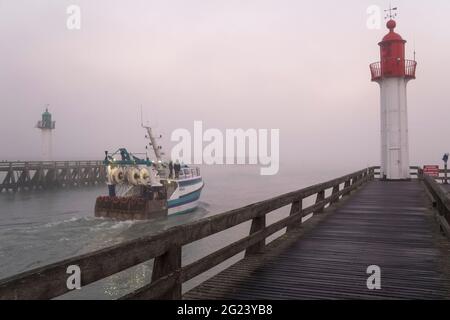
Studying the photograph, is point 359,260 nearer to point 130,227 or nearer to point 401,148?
point 401,148

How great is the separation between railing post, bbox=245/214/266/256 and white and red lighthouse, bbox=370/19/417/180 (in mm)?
22691

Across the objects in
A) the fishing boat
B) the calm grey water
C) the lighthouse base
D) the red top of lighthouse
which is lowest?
the calm grey water

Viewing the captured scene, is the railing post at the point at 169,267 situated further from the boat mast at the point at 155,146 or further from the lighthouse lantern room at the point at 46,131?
the lighthouse lantern room at the point at 46,131

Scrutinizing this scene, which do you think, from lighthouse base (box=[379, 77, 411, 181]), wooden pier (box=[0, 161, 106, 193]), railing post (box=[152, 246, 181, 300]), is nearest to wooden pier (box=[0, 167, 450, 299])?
railing post (box=[152, 246, 181, 300])

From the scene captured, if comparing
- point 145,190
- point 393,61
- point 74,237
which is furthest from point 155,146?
point 393,61

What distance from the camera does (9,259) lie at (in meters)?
21.4

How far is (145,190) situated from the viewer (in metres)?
38.2

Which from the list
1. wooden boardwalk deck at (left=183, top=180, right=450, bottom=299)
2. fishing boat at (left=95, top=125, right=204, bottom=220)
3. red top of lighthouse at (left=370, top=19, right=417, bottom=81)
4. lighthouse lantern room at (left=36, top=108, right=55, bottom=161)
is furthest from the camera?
lighthouse lantern room at (left=36, top=108, right=55, bottom=161)

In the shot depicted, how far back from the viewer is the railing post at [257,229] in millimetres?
7137

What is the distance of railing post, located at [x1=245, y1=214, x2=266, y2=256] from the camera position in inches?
281

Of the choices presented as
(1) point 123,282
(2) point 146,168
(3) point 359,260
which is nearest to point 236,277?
(3) point 359,260

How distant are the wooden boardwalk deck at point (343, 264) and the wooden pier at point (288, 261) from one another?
0.05 ft

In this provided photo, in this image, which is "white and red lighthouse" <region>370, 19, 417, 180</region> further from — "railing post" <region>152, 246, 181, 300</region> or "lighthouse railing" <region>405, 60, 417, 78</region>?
"railing post" <region>152, 246, 181, 300</region>

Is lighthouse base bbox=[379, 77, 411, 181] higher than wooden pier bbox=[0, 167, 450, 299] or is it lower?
higher
